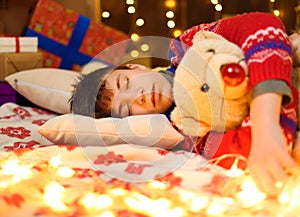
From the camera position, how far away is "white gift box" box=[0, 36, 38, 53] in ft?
7.70

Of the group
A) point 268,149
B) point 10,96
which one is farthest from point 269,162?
point 10,96

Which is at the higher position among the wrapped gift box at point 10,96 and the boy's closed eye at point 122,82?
the boy's closed eye at point 122,82

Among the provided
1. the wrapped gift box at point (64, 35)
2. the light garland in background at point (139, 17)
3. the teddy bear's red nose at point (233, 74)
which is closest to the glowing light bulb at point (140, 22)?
the light garland in background at point (139, 17)

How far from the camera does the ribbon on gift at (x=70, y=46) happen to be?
2.57m

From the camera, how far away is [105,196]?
2.85 ft

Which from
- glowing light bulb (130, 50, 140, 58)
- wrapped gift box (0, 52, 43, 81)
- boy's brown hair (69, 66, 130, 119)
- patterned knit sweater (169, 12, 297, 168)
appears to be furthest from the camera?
glowing light bulb (130, 50, 140, 58)

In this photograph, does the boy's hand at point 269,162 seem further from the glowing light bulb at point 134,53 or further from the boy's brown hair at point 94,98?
the glowing light bulb at point 134,53

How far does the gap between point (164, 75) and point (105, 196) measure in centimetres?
61

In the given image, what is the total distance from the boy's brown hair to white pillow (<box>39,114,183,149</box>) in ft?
0.50

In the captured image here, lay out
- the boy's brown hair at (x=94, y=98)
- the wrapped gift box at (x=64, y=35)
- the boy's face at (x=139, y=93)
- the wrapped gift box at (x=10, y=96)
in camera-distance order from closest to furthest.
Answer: the boy's face at (x=139, y=93), the boy's brown hair at (x=94, y=98), the wrapped gift box at (x=10, y=96), the wrapped gift box at (x=64, y=35)

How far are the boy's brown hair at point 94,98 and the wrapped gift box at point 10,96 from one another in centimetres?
67

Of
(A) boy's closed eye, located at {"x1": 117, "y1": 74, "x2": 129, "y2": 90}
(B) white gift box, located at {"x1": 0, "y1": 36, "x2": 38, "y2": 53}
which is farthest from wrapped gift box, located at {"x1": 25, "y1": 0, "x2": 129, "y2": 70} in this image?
(A) boy's closed eye, located at {"x1": 117, "y1": 74, "x2": 129, "y2": 90}

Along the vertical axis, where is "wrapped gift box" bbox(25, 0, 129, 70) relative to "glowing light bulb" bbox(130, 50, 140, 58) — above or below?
above

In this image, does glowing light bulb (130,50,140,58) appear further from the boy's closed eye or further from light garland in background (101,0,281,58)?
the boy's closed eye
